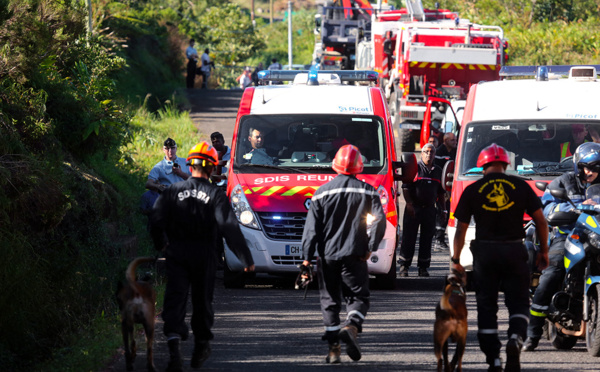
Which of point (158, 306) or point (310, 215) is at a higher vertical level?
point (310, 215)

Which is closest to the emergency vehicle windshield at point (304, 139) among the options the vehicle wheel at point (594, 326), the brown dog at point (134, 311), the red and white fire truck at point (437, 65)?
the vehicle wheel at point (594, 326)

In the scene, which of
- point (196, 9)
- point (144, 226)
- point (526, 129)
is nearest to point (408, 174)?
point (526, 129)

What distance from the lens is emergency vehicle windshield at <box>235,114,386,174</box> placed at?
11.8 meters

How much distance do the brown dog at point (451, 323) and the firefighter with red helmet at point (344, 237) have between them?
0.96m

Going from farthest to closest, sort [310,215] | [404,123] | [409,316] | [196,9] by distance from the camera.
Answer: [196,9]
[404,123]
[409,316]
[310,215]

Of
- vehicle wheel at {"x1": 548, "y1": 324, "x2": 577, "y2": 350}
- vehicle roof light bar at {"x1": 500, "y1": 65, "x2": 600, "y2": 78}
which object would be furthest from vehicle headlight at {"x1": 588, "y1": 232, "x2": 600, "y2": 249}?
vehicle roof light bar at {"x1": 500, "y1": 65, "x2": 600, "y2": 78}

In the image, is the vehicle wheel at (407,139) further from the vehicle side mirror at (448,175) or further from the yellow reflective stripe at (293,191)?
the yellow reflective stripe at (293,191)

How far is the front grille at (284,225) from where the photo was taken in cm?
1104

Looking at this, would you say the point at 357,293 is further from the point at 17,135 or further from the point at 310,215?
the point at 17,135

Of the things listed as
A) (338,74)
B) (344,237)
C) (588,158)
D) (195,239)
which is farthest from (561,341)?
(338,74)

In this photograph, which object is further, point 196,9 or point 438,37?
point 196,9

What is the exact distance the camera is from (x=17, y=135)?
10172mm

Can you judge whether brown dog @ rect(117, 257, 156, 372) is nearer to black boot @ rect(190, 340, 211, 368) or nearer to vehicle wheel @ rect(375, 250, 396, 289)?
black boot @ rect(190, 340, 211, 368)

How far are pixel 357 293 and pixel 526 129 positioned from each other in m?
4.35
